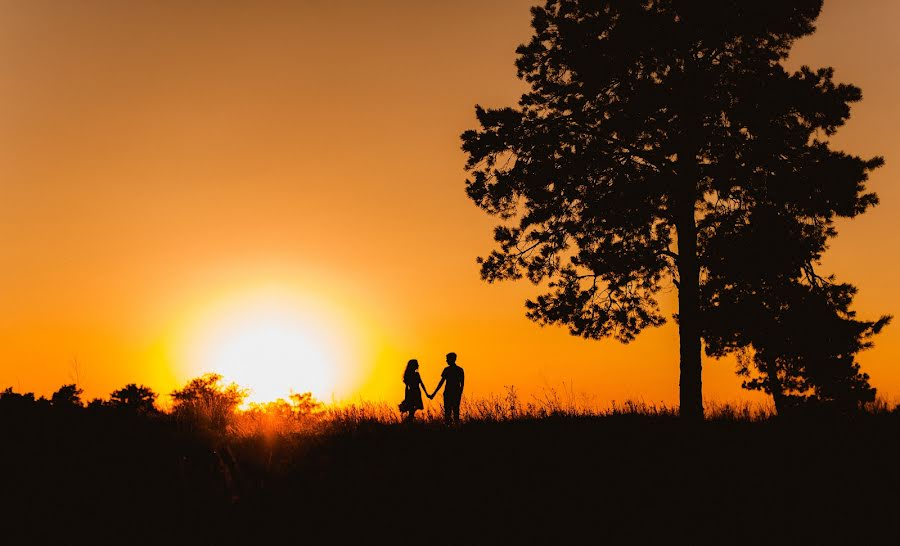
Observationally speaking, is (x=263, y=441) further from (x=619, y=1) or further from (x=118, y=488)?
(x=619, y=1)

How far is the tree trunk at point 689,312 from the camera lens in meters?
17.8

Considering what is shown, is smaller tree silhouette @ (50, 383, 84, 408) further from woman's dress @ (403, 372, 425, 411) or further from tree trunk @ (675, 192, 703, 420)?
tree trunk @ (675, 192, 703, 420)

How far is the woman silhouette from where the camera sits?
56.4 feet

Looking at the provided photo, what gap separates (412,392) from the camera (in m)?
17.3

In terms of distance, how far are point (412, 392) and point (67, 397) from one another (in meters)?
7.72

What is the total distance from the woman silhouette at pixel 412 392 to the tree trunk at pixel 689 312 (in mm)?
5978

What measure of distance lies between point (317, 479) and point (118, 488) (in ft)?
9.88

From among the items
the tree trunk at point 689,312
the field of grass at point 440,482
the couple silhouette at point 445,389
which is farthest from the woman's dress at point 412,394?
the tree trunk at point 689,312

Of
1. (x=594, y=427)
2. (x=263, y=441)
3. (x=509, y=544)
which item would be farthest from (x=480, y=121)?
(x=509, y=544)

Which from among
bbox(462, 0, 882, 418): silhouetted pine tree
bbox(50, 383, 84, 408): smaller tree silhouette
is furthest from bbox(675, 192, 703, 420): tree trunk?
bbox(50, 383, 84, 408): smaller tree silhouette

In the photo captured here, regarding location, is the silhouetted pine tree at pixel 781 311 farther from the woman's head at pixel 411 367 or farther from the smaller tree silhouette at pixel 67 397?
the smaller tree silhouette at pixel 67 397

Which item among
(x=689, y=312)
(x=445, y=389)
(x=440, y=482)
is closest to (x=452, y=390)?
(x=445, y=389)

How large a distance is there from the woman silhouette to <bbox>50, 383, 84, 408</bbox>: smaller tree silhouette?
22.1ft

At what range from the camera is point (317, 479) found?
1211 cm
